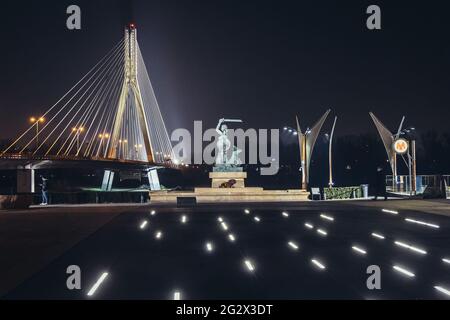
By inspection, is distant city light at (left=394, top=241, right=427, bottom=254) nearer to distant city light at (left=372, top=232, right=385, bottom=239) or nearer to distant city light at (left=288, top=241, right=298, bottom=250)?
distant city light at (left=372, top=232, right=385, bottom=239)

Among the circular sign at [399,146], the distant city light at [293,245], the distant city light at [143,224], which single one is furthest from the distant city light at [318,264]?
the circular sign at [399,146]

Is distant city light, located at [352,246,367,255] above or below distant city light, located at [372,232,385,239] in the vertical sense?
below

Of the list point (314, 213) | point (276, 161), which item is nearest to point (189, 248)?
point (314, 213)

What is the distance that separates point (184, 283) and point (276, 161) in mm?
112462

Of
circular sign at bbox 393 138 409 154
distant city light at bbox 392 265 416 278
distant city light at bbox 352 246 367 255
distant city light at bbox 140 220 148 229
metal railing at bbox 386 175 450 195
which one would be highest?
circular sign at bbox 393 138 409 154

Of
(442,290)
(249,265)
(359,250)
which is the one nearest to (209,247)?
(249,265)

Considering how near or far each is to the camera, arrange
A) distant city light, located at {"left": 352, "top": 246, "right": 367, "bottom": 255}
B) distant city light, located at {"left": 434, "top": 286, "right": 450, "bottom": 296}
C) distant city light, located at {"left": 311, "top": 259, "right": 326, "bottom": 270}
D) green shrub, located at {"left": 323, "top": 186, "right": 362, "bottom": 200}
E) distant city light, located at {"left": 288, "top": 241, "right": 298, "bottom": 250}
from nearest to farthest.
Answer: distant city light, located at {"left": 434, "top": 286, "right": 450, "bottom": 296} → distant city light, located at {"left": 311, "top": 259, "right": 326, "bottom": 270} → distant city light, located at {"left": 352, "top": 246, "right": 367, "bottom": 255} → distant city light, located at {"left": 288, "top": 241, "right": 298, "bottom": 250} → green shrub, located at {"left": 323, "top": 186, "right": 362, "bottom": 200}

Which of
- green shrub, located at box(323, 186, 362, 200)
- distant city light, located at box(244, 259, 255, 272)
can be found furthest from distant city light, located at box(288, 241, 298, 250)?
green shrub, located at box(323, 186, 362, 200)

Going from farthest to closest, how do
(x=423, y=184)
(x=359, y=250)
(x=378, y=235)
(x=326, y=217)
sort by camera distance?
(x=423, y=184)
(x=326, y=217)
(x=378, y=235)
(x=359, y=250)

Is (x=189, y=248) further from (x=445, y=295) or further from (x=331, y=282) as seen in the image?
(x=445, y=295)

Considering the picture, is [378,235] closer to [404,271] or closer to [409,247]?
[409,247]

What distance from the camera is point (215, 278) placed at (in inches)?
511
